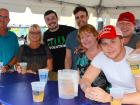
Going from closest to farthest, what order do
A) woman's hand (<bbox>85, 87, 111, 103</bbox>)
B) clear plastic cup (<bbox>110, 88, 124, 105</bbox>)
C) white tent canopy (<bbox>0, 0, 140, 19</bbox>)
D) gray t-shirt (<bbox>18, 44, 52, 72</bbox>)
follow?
clear plastic cup (<bbox>110, 88, 124, 105</bbox>)
woman's hand (<bbox>85, 87, 111, 103</bbox>)
gray t-shirt (<bbox>18, 44, 52, 72</bbox>)
white tent canopy (<bbox>0, 0, 140, 19</bbox>)

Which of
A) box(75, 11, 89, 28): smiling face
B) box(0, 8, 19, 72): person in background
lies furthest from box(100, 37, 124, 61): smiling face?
box(0, 8, 19, 72): person in background

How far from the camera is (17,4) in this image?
179 inches

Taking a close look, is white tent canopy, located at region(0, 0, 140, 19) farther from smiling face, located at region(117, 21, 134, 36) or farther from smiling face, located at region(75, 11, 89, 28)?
smiling face, located at region(117, 21, 134, 36)

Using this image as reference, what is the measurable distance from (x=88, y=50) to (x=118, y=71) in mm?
730

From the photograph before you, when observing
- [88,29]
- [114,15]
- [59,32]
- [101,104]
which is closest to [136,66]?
[101,104]

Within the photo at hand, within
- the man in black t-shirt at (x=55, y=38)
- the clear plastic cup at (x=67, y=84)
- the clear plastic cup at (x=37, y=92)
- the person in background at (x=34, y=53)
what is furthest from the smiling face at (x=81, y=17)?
the clear plastic cup at (x=37, y=92)

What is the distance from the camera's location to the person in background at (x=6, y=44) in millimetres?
4156

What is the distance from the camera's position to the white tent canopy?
4587 millimetres

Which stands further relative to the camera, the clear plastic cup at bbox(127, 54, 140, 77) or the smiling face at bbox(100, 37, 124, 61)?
the smiling face at bbox(100, 37, 124, 61)

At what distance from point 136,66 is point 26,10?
3.18 metres

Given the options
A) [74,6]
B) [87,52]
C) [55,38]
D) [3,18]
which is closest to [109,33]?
[87,52]

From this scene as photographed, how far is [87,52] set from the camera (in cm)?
306

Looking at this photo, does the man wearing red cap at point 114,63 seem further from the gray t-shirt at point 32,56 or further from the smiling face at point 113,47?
the gray t-shirt at point 32,56

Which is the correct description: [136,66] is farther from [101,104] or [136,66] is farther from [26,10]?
[26,10]
